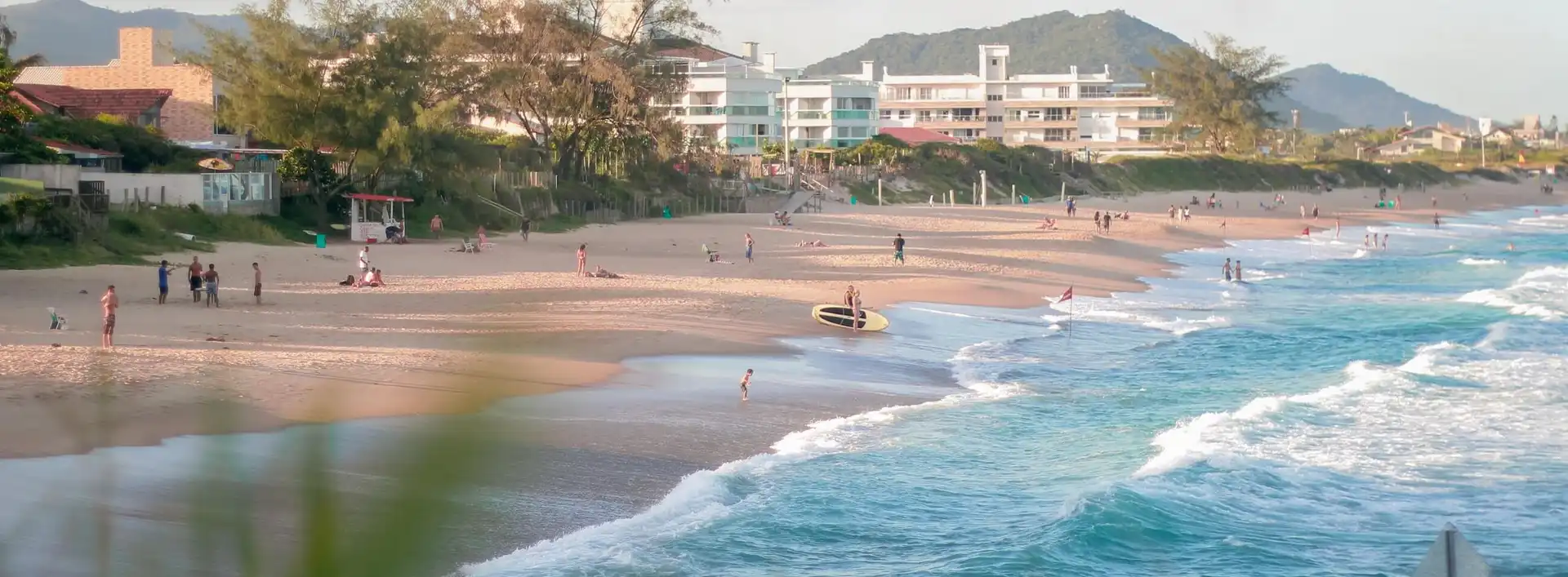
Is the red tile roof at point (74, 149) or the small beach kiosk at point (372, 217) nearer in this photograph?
the red tile roof at point (74, 149)

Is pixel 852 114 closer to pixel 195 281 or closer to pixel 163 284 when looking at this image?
pixel 195 281

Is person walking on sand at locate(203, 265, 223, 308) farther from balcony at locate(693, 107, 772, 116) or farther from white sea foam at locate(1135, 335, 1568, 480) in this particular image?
balcony at locate(693, 107, 772, 116)

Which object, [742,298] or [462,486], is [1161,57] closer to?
[742,298]

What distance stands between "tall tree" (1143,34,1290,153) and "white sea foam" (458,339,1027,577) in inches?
4100

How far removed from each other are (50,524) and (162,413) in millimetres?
11997

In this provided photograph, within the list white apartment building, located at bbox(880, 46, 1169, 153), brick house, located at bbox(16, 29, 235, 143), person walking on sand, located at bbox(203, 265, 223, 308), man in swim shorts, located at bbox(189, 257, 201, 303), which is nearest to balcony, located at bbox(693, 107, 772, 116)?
white apartment building, located at bbox(880, 46, 1169, 153)

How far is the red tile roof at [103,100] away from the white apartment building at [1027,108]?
8384 centimetres

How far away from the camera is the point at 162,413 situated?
46.7 ft

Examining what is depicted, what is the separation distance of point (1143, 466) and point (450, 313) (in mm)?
12882

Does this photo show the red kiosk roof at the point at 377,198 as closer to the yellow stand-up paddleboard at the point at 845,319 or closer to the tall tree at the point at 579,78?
the tall tree at the point at 579,78

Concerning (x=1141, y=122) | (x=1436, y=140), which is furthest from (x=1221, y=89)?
(x=1436, y=140)

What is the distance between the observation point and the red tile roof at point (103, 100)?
44.9 m

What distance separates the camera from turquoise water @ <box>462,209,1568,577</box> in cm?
1309

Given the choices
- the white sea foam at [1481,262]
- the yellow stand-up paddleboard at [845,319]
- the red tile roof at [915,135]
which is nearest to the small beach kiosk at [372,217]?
the yellow stand-up paddleboard at [845,319]
